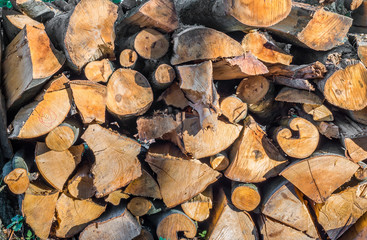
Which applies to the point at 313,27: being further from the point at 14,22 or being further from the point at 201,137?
the point at 14,22

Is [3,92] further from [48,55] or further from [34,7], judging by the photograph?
[34,7]

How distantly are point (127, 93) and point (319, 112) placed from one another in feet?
4.76

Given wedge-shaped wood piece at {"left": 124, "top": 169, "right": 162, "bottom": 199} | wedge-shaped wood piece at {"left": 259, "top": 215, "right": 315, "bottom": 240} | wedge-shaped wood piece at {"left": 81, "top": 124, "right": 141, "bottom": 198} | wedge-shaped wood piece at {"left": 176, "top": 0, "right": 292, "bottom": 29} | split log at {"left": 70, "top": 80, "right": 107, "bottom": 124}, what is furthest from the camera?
wedge-shaped wood piece at {"left": 259, "top": 215, "right": 315, "bottom": 240}

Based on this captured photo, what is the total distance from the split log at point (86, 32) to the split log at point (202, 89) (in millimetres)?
579

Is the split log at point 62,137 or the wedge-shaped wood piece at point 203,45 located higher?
the wedge-shaped wood piece at point 203,45

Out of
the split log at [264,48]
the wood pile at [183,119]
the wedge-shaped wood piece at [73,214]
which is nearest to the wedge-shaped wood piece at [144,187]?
the wood pile at [183,119]

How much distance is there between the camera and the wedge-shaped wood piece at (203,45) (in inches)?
80.5

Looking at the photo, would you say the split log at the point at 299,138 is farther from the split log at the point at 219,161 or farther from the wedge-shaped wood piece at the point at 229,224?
the wedge-shaped wood piece at the point at 229,224

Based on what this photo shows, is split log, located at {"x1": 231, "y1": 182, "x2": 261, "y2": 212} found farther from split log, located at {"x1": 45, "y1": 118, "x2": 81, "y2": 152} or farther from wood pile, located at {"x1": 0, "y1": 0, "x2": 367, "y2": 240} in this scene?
split log, located at {"x1": 45, "y1": 118, "x2": 81, "y2": 152}

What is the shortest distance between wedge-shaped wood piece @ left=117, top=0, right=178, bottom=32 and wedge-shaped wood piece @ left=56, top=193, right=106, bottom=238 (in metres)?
1.39

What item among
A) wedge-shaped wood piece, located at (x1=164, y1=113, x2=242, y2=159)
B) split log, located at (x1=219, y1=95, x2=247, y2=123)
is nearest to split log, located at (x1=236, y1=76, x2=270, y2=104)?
split log, located at (x1=219, y1=95, x2=247, y2=123)

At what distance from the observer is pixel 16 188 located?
2059 mm

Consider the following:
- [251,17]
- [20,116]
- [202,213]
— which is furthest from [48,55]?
[202,213]

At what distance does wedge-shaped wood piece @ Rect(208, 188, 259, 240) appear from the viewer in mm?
2416
